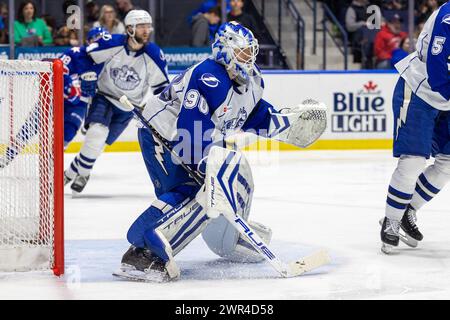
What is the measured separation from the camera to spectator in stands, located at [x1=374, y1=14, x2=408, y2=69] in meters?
9.75

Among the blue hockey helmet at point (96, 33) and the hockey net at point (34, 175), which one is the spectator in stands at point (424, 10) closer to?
the blue hockey helmet at point (96, 33)

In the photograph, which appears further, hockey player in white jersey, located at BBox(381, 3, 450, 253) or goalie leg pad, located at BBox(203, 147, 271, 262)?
hockey player in white jersey, located at BBox(381, 3, 450, 253)

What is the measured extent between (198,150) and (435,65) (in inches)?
44.2

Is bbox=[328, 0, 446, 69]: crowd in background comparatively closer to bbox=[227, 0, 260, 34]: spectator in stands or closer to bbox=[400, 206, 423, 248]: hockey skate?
bbox=[227, 0, 260, 34]: spectator in stands

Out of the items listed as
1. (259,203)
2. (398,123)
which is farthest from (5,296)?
(259,203)

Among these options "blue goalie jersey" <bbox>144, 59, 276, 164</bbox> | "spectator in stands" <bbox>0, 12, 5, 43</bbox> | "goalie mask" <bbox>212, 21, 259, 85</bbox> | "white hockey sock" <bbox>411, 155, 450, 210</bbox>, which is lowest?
"white hockey sock" <bbox>411, 155, 450, 210</bbox>

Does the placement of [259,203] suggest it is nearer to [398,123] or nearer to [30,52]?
[398,123]

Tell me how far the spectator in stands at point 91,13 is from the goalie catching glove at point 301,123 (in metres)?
4.99

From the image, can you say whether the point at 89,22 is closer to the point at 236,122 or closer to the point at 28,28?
the point at 28,28

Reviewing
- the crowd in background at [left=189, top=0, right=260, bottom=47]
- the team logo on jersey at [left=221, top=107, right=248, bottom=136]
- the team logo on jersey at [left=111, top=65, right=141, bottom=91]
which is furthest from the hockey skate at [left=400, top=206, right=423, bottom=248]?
the crowd in background at [left=189, top=0, right=260, bottom=47]

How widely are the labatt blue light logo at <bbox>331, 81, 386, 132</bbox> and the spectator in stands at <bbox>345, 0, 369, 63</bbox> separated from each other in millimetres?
772

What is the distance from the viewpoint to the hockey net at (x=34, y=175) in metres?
4.19

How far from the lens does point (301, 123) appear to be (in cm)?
440
